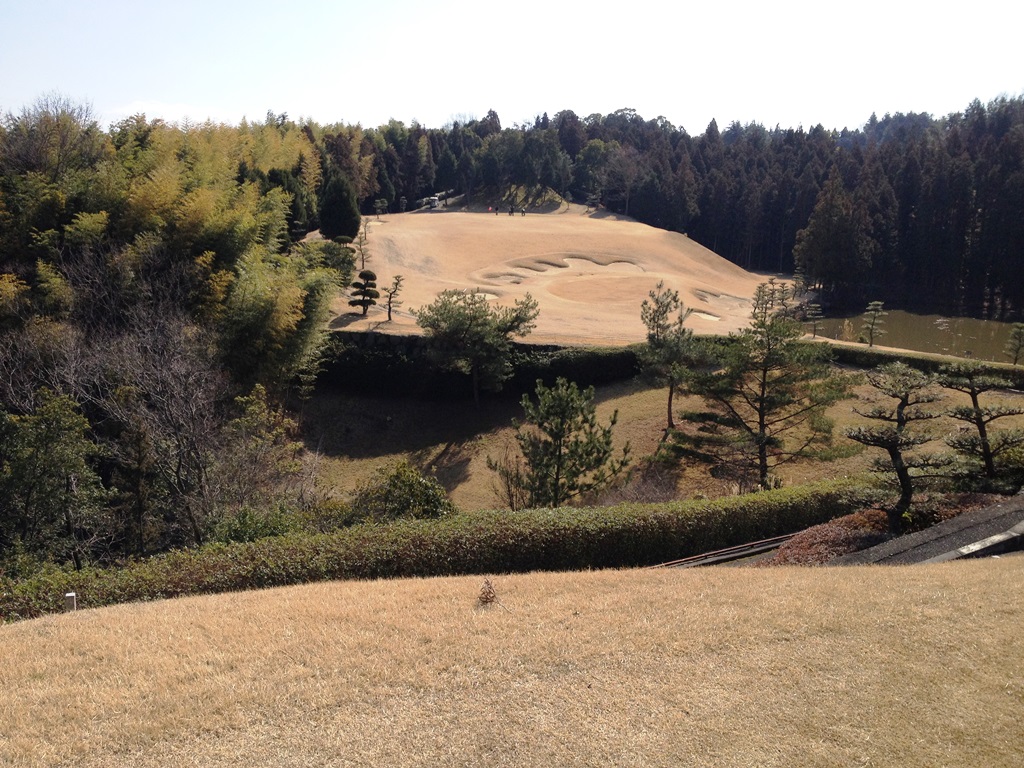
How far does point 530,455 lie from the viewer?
16953 millimetres

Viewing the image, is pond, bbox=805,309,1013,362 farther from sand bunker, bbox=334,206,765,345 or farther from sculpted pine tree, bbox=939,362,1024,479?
sculpted pine tree, bbox=939,362,1024,479

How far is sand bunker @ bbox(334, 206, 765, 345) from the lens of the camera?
103 feet

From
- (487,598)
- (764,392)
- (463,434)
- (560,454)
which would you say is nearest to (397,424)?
(463,434)

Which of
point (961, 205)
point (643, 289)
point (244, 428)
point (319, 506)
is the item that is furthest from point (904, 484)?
point (961, 205)

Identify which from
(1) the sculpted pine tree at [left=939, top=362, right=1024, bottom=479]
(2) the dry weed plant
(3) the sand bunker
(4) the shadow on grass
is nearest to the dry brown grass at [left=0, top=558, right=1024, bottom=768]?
(2) the dry weed plant

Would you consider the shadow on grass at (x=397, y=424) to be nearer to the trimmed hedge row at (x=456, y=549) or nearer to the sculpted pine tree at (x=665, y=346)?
the sculpted pine tree at (x=665, y=346)

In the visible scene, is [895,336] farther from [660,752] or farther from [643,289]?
[660,752]

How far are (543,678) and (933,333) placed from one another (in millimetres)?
41408

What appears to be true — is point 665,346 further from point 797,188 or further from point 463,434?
point 797,188

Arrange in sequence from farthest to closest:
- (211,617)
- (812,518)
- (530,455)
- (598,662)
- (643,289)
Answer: (643,289)
(530,455)
(812,518)
(211,617)
(598,662)

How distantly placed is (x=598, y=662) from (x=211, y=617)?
14.8 feet

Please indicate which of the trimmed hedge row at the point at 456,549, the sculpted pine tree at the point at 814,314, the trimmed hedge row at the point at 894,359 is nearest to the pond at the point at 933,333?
the sculpted pine tree at the point at 814,314

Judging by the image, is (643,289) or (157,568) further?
(643,289)

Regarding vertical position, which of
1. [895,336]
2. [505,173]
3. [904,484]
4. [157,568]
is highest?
[505,173]
